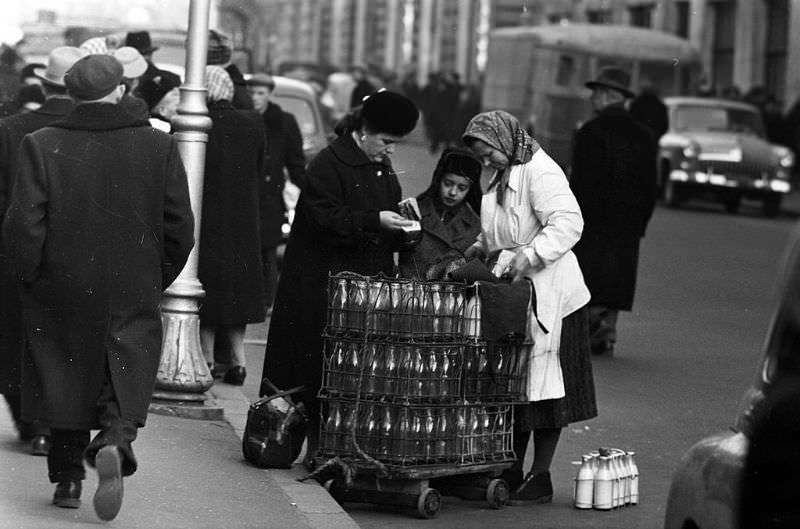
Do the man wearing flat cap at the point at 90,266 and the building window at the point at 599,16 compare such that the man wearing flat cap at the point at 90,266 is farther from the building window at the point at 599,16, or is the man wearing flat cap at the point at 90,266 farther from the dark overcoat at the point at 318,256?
the building window at the point at 599,16

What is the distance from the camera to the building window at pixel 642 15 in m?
54.1

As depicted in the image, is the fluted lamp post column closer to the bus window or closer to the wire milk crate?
the wire milk crate

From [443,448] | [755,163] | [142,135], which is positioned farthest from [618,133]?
[755,163]

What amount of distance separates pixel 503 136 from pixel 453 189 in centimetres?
47

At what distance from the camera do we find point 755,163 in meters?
31.0

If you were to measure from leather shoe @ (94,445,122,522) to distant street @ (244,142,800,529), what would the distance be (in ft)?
4.45

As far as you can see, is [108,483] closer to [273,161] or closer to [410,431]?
[410,431]

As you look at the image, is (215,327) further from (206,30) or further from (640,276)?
(640,276)

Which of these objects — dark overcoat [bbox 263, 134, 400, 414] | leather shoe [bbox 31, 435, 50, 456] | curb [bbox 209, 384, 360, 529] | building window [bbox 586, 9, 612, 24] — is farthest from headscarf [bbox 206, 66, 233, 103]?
building window [bbox 586, 9, 612, 24]

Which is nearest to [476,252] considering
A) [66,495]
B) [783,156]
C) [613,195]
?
[66,495]

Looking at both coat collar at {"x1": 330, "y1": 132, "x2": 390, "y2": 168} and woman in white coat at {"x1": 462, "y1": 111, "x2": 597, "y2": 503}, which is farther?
coat collar at {"x1": 330, "y1": 132, "x2": 390, "y2": 168}

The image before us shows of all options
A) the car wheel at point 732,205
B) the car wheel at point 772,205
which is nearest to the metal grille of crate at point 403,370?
the car wheel at point 772,205

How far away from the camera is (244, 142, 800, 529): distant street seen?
8.05m

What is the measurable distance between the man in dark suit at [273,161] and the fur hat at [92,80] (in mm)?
5959
